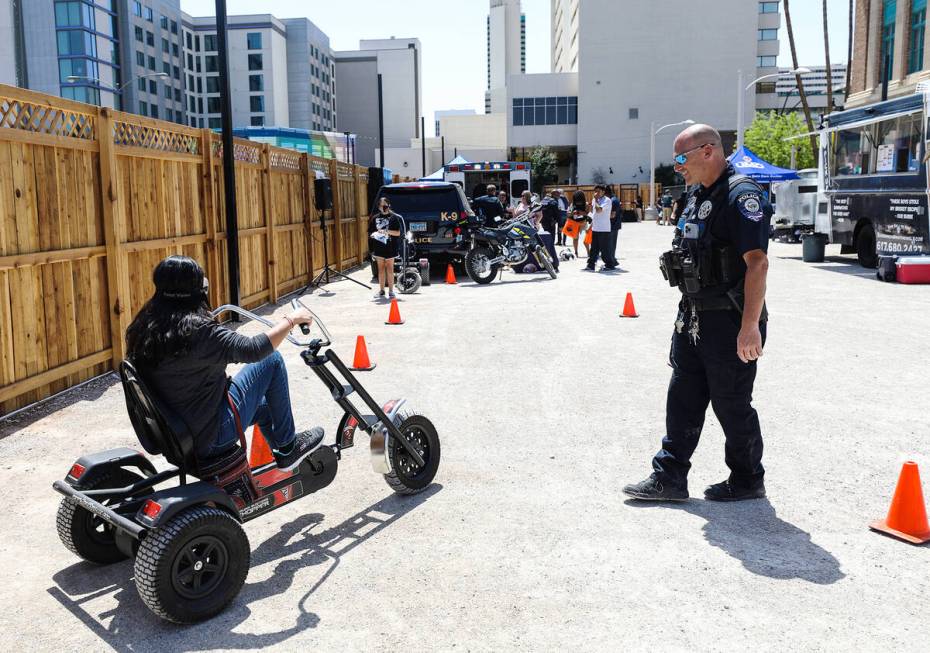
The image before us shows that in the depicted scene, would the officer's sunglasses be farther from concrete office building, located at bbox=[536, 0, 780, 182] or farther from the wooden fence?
concrete office building, located at bbox=[536, 0, 780, 182]

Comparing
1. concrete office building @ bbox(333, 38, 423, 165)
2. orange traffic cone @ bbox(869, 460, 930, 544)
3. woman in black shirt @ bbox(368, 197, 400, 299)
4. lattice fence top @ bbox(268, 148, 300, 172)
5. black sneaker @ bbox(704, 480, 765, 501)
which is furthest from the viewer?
concrete office building @ bbox(333, 38, 423, 165)

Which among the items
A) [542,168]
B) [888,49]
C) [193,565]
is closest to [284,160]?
[193,565]

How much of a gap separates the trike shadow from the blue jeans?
0.55 metres

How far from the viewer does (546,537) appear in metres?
4.41

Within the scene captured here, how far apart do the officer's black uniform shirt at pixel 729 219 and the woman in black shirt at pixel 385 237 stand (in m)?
9.69

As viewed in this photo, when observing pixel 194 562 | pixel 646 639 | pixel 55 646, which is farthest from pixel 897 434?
pixel 55 646

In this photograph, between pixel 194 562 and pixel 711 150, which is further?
pixel 711 150

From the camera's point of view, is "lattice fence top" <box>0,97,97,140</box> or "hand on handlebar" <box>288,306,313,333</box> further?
"lattice fence top" <box>0,97,97,140</box>

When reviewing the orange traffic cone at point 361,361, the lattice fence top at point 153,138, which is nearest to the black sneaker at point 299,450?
the orange traffic cone at point 361,361

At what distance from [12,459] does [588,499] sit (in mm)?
3896

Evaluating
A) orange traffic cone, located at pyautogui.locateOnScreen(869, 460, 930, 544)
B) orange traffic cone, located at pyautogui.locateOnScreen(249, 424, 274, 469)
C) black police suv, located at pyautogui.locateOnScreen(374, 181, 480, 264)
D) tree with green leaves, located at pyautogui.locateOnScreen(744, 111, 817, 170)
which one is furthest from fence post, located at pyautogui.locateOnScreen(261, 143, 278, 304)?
tree with green leaves, located at pyautogui.locateOnScreen(744, 111, 817, 170)

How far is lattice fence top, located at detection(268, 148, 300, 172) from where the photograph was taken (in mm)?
14484

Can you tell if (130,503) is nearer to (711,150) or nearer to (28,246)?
(711,150)

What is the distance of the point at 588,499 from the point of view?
4.96 metres
